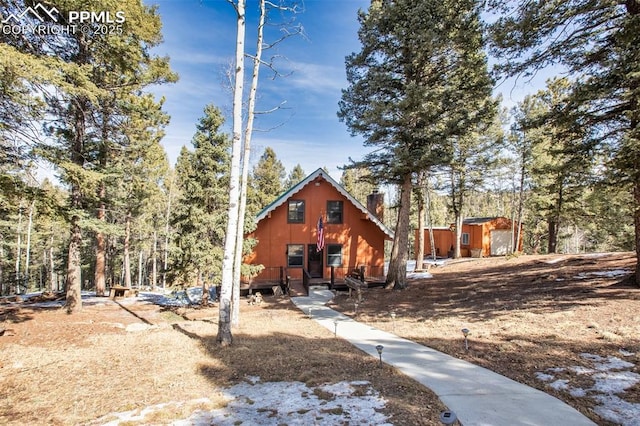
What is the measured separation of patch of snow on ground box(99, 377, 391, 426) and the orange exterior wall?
12288mm

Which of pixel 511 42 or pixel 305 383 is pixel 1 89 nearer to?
pixel 305 383

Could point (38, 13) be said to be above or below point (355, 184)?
below

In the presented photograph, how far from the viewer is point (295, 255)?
17875mm

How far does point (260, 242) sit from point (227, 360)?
432 inches

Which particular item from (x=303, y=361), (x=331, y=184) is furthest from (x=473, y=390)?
(x=331, y=184)

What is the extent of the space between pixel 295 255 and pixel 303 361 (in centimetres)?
1150

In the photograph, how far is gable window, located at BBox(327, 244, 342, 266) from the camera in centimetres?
1833

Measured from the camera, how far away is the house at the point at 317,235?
17344 millimetres

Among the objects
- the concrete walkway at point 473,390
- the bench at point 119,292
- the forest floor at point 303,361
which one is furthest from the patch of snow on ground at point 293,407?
the bench at point 119,292

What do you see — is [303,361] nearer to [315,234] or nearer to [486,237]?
[315,234]

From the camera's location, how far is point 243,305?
14117 mm

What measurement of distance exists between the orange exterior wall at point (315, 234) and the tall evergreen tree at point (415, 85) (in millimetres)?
3990

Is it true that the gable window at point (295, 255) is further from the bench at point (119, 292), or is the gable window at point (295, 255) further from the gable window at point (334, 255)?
the bench at point (119, 292)

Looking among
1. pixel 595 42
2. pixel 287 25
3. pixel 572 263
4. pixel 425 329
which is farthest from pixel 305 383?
pixel 572 263
